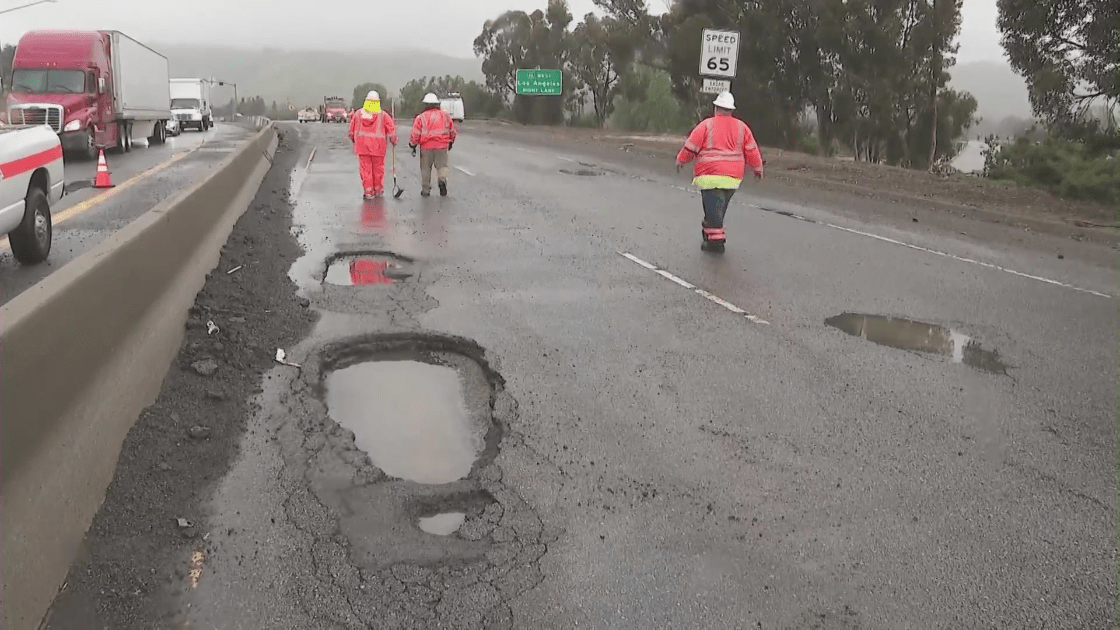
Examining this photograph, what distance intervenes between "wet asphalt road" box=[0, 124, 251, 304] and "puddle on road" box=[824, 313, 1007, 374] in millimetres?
6777

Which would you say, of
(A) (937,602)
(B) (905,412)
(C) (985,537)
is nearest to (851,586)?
(A) (937,602)

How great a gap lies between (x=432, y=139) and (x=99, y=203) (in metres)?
5.46

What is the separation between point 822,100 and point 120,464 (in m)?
37.8

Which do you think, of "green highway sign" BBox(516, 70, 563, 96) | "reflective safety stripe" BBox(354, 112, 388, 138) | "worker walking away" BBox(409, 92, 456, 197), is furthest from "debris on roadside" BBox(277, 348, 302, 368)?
"green highway sign" BBox(516, 70, 563, 96)

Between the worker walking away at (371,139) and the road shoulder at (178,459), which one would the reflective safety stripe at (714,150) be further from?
the worker walking away at (371,139)

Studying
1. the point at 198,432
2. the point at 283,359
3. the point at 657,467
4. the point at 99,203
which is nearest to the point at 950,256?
the point at 657,467

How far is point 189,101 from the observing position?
4753 cm

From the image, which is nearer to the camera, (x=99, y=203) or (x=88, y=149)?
(x=99, y=203)

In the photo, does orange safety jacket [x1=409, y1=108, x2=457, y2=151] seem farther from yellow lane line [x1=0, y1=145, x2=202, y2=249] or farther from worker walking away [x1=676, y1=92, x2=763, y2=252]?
worker walking away [x1=676, y1=92, x2=763, y2=252]

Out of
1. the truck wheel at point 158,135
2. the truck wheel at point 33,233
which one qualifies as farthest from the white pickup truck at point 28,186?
the truck wheel at point 158,135

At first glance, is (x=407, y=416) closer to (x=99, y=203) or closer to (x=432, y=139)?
(x=99, y=203)

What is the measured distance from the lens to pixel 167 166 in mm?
21406

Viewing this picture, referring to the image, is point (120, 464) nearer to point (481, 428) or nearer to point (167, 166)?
point (481, 428)

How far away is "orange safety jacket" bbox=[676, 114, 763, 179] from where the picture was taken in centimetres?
1112
